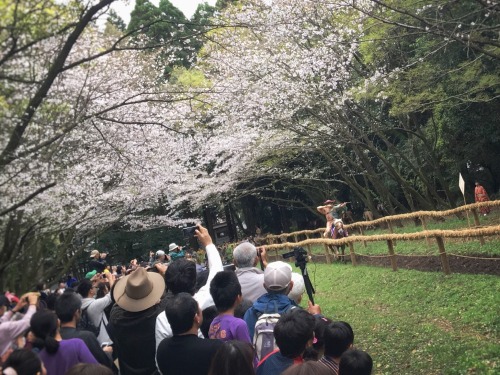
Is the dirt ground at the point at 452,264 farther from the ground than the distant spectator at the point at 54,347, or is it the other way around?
the distant spectator at the point at 54,347

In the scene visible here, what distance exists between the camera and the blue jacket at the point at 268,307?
3691 mm

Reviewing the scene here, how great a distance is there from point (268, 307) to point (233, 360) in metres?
0.95

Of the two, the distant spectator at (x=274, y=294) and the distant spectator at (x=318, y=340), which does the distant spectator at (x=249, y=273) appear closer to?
the distant spectator at (x=274, y=294)

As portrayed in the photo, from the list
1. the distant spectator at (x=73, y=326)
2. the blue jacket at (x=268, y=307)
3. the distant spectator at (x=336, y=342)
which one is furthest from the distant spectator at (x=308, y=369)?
the distant spectator at (x=73, y=326)

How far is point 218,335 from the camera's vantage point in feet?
11.4

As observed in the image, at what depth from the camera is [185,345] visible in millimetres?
3293

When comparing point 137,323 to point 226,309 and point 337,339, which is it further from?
point 337,339

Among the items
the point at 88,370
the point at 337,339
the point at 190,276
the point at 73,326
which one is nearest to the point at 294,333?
the point at 337,339

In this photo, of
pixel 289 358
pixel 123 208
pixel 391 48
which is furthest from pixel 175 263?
pixel 123 208

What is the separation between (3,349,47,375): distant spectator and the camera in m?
3.14

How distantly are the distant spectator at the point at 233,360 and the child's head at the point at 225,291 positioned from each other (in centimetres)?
75

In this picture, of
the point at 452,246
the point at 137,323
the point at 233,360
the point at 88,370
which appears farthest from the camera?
the point at 452,246

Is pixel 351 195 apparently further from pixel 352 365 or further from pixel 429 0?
pixel 352 365

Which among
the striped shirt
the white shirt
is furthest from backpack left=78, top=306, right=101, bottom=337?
the striped shirt
